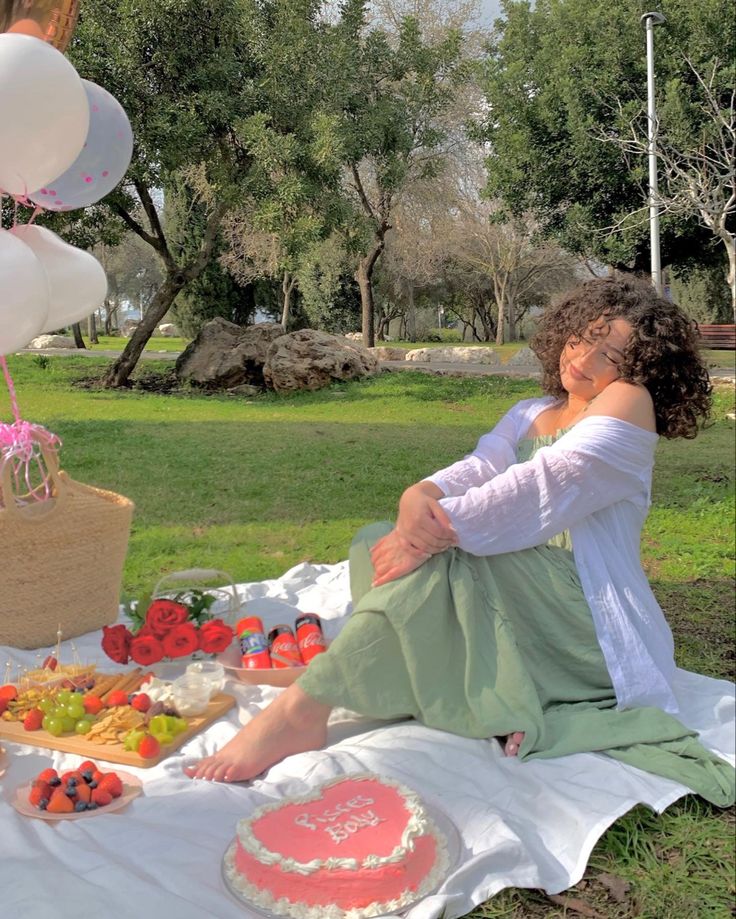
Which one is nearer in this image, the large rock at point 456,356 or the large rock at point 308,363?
the large rock at point 308,363

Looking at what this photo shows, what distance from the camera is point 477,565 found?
6.55 ft

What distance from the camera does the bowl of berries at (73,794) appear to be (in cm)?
172

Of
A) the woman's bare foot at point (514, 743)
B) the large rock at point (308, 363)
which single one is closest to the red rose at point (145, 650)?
the woman's bare foot at point (514, 743)

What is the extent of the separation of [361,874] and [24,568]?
173 centimetres

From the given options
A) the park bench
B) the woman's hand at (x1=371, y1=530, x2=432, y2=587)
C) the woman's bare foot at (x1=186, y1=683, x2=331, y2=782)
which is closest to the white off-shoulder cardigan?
the woman's hand at (x1=371, y1=530, x2=432, y2=587)

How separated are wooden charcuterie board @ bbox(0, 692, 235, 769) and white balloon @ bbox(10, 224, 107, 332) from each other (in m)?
1.21

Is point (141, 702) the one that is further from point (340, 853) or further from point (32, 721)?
point (340, 853)

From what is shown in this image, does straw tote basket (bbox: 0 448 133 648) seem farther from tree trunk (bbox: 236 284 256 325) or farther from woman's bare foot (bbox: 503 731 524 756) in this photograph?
tree trunk (bbox: 236 284 256 325)

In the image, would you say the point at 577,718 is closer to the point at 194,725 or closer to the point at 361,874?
the point at 361,874

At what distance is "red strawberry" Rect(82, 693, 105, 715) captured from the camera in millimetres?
2184

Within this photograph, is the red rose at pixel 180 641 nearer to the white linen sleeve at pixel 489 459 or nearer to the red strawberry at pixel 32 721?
the red strawberry at pixel 32 721

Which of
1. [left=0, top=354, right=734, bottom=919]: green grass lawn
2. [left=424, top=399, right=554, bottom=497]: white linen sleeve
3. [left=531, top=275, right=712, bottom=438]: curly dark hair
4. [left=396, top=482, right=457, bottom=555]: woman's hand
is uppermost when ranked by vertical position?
[left=531, top=275, right=712, bottom=438]: curly dark hair

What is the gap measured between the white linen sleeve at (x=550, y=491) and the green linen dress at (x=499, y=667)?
0.24ft

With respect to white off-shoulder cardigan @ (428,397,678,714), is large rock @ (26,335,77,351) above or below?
above
